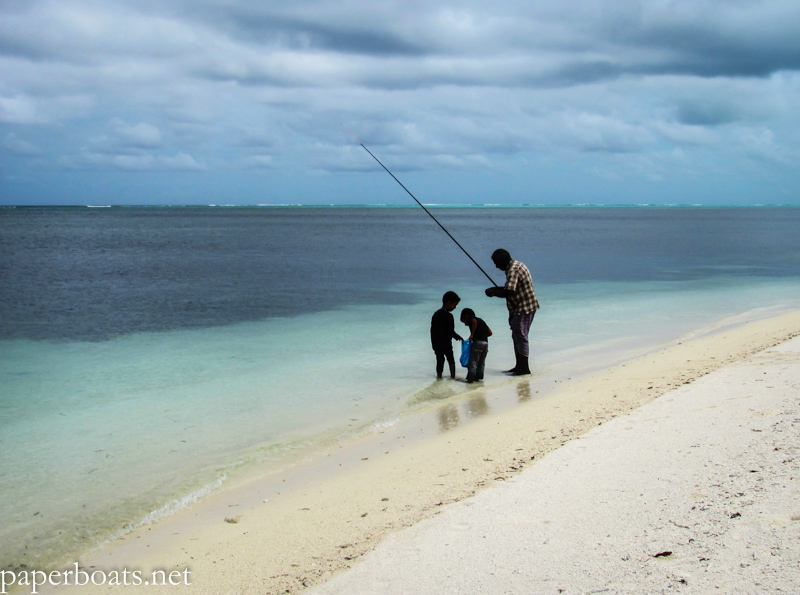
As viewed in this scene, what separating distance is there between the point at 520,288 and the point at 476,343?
0.98 meters

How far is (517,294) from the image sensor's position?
8.37m

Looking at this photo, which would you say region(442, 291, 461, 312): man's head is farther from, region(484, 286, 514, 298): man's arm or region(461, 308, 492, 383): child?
region(484, 286, 514, 298): man's arm

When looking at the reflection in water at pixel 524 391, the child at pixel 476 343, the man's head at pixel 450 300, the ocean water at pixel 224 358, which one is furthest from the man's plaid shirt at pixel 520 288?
the ocean water at pixel 224 358

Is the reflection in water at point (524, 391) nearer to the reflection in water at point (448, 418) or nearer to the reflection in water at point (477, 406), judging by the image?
the reflection in water at point (477, 406)

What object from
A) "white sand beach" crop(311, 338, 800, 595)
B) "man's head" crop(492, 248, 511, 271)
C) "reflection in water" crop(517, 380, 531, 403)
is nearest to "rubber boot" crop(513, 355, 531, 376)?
"reflection in water" crop(517, 380, 531, 403)

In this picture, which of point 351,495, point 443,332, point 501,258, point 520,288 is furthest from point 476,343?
point 351,495

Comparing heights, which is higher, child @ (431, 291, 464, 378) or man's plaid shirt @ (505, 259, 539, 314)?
man's plaid shirt @ (505, 259, 539, 314)

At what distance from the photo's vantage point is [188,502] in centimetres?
528

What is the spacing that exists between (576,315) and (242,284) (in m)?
12.3

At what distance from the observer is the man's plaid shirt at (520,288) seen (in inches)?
324

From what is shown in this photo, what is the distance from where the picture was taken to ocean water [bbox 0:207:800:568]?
577cm

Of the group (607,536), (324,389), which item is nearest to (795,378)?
(607,536)

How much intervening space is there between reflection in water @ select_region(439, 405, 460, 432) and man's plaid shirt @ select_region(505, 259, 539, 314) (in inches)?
68.0

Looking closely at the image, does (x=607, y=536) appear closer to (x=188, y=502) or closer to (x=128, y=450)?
(x=188, y=502)
